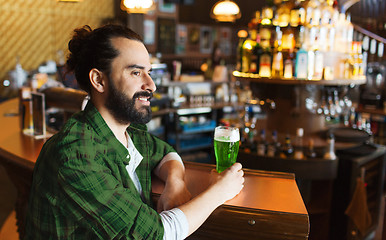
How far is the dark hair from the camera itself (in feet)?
4.06

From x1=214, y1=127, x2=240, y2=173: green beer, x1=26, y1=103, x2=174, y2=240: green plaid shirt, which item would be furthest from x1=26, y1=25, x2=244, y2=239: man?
x1=214, y1=127, x2=240, y2=173: green beer

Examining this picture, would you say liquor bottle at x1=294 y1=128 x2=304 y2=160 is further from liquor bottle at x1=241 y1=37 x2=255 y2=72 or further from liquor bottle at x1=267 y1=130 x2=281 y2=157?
liquor bottle at x1=241 y1=37 x2=255 y2=72

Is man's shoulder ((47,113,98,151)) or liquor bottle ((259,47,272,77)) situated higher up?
liquor bottle ((259,47,272,77))

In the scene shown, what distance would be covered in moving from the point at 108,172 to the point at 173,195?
27cm

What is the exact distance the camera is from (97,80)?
126cm

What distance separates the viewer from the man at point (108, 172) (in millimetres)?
1039

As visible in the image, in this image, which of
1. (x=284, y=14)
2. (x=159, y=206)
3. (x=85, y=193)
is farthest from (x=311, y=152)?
(x=85, y=193)

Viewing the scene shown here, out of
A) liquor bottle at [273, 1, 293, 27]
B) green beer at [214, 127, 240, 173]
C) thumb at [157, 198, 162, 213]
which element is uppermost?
liquor bottle at [273, 1, 293, 27]

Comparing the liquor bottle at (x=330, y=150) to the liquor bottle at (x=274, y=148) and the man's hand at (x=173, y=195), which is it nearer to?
the liquor bottle at (x=274, y=148)

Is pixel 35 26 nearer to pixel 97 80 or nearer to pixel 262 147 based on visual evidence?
pixel 262 147

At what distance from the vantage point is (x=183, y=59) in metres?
7.27

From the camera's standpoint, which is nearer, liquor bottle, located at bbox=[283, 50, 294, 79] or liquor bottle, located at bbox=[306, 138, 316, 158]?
liquor bottle, located at bbox=[306, 138, 316, 158]

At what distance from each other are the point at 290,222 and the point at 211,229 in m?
0.28

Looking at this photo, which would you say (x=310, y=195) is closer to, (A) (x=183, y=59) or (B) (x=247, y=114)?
(B) (x=247, y=114)
